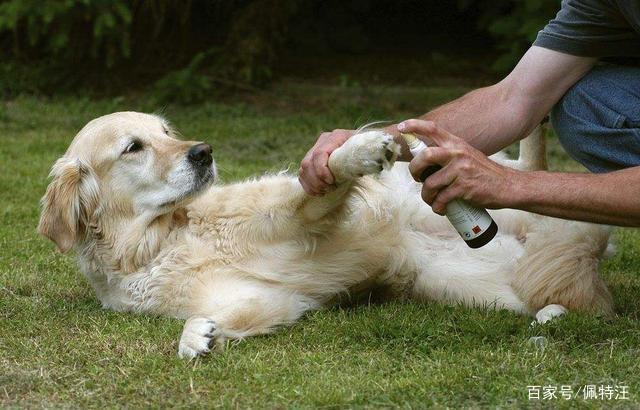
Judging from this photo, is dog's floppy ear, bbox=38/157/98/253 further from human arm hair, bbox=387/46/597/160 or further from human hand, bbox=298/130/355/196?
human arm hair, bbox=387/46/597/160

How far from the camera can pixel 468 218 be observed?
311cm

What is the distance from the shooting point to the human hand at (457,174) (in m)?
3.05

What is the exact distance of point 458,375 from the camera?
2.86m

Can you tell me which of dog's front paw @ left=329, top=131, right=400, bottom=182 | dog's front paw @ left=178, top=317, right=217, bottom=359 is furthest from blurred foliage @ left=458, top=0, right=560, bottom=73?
dog's front paw @ left=178, top=317, right=217, bottom=359

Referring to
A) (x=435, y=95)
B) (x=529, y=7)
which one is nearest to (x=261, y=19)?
(x=435, y=95)

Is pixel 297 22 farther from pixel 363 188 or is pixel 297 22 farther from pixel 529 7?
pixel 363 188

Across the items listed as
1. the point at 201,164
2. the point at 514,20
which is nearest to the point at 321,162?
the point at 201,164

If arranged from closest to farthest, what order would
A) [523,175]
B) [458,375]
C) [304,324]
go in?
[458,375] → [523,175] → [304,324]

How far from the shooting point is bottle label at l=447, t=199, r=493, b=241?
3100mm

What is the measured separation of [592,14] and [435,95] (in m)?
5.42

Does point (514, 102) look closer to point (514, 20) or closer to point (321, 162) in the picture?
point (321, 162)

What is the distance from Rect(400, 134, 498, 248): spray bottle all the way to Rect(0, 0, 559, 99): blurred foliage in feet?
15.8

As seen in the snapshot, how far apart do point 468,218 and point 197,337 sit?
3.10ft

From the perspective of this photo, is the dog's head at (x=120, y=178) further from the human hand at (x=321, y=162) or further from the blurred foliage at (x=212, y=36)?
the blurred foliage at (x=212, y=36)
